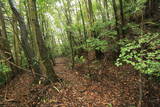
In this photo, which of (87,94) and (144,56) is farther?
(87,94)

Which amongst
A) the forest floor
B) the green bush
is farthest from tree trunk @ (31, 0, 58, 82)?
the green bush

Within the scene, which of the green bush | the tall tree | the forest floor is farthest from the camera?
the tall tree

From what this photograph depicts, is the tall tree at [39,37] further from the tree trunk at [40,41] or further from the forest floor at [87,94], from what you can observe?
the forest floor at [87,94]

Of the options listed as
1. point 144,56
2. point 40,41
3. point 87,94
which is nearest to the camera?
point 144,56

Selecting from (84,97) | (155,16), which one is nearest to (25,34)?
(84,97)

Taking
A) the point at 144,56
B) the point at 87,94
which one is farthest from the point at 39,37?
the point at 144,56

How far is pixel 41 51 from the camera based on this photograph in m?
5.09

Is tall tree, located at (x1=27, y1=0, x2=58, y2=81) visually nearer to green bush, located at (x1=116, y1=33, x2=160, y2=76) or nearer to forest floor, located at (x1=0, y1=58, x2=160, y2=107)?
forest floor, located at (x1=0, y1=58, x2=160, y2=107)

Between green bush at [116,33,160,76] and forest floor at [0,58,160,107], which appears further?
forest floor at [0,58,160,107]

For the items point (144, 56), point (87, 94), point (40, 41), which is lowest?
point (87, 94)

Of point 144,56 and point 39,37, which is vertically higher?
point 39,37

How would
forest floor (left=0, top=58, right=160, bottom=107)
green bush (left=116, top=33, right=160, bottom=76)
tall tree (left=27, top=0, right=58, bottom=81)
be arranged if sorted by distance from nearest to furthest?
1. green bush (left=116, top=33, right=160, bottom=76)
2. forest floor (left=0, top=58, right=160, bottom=107)
3. tall tree (left=27, top=0, right=58, bottom=81)

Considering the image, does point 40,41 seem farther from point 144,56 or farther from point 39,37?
point 144,56

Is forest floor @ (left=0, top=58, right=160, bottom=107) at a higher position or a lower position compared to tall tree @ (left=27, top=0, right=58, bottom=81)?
lower
